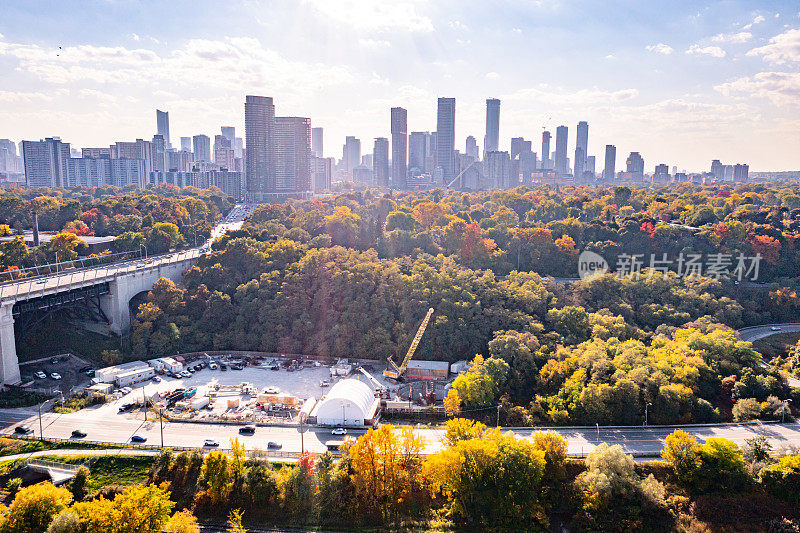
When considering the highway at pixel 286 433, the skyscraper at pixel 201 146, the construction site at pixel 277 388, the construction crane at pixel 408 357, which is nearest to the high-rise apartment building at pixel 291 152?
the construction site at pixel 277 388

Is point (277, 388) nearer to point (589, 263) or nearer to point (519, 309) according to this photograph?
point (519, 309)

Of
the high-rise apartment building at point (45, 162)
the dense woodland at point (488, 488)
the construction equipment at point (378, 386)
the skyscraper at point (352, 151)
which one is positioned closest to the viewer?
the dense woodland at point (488, 488)

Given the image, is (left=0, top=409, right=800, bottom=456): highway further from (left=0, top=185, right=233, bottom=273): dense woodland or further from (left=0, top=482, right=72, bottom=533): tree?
(left=0, top=185, right=233, bottom=273): dense woodland

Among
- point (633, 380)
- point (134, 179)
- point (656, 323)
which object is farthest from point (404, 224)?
point (134, 179)

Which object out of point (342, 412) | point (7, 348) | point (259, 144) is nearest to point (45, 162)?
point (259, 144)

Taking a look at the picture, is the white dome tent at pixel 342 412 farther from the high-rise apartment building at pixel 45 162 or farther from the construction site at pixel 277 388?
the high-rise apartment building at pixel 45 162
